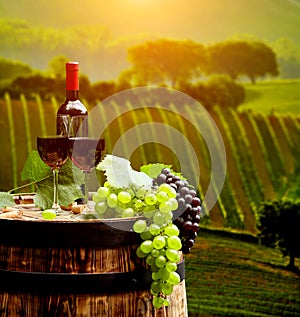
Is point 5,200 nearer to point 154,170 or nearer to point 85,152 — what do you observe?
point 85,152

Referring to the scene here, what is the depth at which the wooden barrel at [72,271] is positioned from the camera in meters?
1.69

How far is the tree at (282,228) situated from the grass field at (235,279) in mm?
81

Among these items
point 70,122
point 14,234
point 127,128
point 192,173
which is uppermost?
point 127,128

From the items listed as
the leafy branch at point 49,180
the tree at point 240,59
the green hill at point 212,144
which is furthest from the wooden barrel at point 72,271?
the tree at point 240,59

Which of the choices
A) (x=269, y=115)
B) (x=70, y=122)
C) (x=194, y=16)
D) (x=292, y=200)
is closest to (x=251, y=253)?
(x=292, y=200)

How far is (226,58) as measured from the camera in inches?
190

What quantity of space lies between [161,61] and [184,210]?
3.02 meters

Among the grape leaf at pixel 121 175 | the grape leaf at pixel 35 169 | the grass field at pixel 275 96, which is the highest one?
the grass field at pixel 275 96

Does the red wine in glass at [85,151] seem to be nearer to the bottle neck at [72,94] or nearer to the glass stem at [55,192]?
the glass stem at [55,192]

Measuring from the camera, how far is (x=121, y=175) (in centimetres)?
183

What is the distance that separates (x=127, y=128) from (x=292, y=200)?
126 centimetres

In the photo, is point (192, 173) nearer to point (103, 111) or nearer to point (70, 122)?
point (103, 111)

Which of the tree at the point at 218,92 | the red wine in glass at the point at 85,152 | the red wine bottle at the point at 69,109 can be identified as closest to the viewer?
the red wine in glass at the point at 85,152

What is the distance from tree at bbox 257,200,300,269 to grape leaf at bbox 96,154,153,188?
2.91 meters
